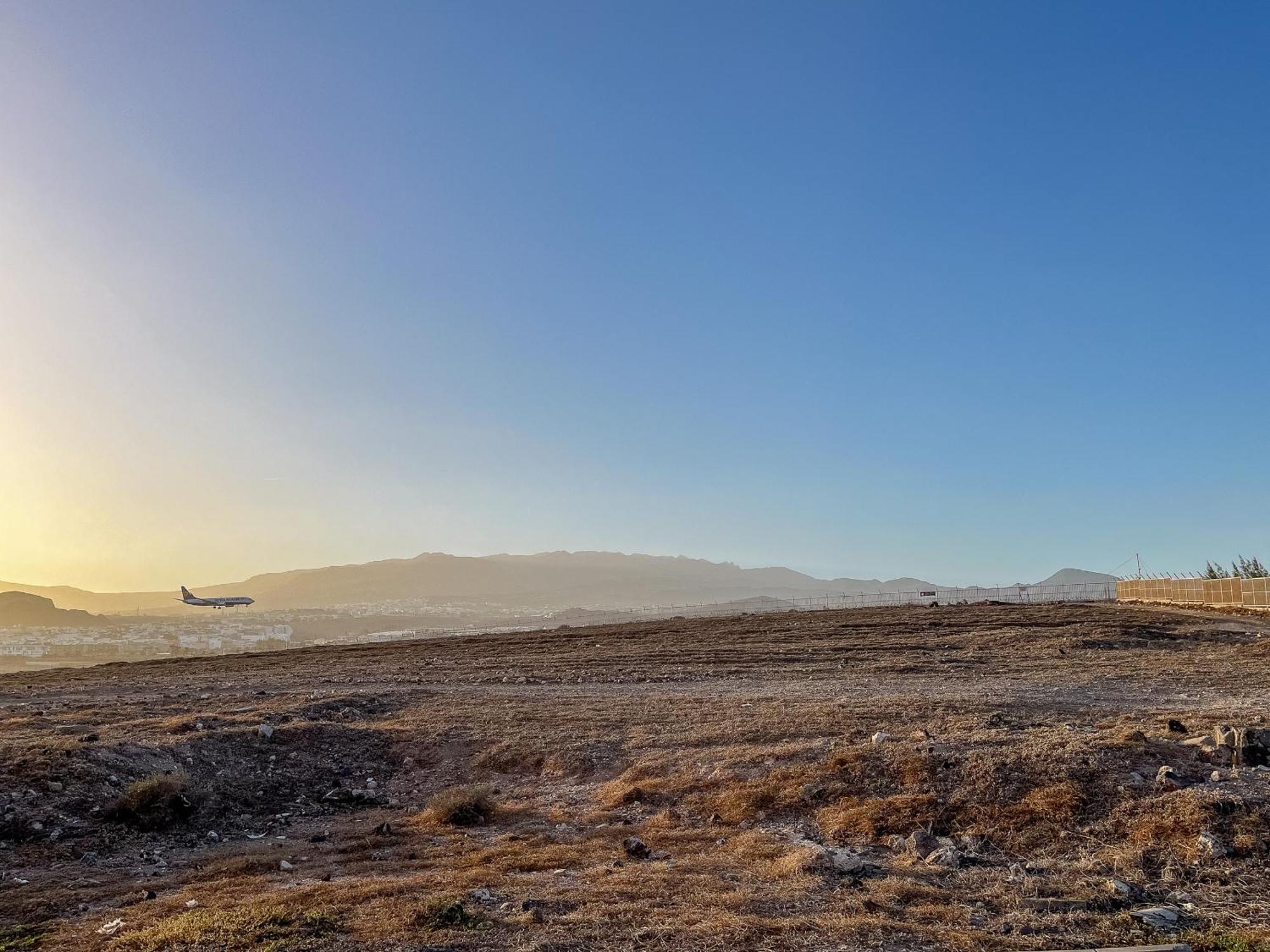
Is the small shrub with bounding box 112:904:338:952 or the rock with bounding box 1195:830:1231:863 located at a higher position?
the rock with bounding box 1195:830:1231:863

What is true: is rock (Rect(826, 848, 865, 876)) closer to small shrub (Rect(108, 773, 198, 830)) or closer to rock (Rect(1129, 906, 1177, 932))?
rock (Rect(1129, 906, 1177, 932))

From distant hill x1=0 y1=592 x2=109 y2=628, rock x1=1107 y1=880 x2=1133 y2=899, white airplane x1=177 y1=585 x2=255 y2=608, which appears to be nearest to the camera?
rock x1=1107 y1=880 x2=1133 y2=899

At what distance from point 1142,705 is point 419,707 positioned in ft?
56.6

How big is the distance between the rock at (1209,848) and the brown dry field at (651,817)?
94 millimetres

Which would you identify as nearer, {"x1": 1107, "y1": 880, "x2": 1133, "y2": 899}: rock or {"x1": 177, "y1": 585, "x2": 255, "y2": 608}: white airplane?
{"x1": 1107, "y1": 880, "x2": 1133, "y2": 899}: rock

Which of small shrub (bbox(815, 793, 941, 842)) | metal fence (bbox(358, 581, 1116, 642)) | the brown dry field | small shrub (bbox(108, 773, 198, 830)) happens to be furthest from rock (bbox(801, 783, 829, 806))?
metal fence (bbox(358, 581, 1116, 642))

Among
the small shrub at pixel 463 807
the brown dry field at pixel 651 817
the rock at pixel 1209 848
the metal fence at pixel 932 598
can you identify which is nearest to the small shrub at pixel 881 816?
the brown dry field at pixel 651 817

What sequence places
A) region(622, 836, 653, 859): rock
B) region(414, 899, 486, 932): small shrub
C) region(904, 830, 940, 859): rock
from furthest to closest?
region(622, 836, 653, 859): rock
region(904, 830, 940, 859): rock
region(414, 899, 486, 932): small shrub

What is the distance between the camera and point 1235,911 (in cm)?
701

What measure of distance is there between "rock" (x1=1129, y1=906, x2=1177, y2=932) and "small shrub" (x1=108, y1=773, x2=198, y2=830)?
1292cm

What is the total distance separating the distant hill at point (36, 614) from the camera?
165375mm

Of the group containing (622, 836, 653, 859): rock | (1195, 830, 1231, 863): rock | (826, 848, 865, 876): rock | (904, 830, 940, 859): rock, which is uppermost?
(1195, 830, 1231, 863): rock

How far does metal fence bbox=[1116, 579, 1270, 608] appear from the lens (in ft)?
141

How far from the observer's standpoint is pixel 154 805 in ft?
39.9
